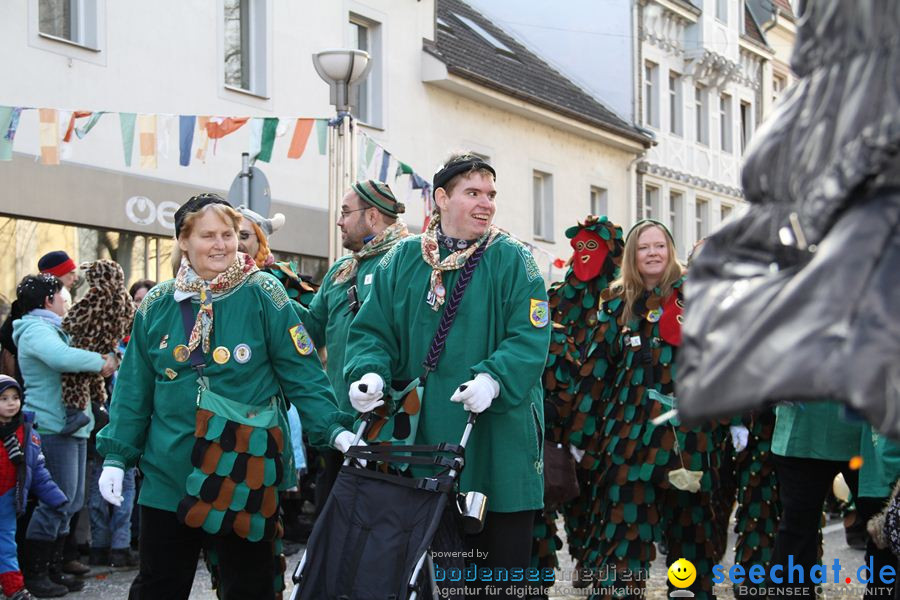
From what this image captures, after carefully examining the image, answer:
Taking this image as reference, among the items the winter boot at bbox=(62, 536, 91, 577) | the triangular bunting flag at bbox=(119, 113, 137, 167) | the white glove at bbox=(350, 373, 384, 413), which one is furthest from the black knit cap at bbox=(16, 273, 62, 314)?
the triangular bunting flag at bbox=(119, 113, 137, 167)

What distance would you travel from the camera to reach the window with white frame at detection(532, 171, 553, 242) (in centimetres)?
2727

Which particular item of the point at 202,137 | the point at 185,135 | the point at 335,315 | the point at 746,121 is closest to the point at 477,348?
the point at 335,315

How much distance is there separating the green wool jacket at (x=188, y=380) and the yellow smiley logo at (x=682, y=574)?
7.65 ft

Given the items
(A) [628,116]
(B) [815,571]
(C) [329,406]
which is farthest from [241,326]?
(A) [628,116]

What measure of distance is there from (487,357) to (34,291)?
4.38 m

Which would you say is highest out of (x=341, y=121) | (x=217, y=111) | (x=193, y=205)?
(x=217, y=111)

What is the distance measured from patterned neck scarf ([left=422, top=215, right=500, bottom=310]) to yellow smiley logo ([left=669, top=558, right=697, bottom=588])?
7.98 feet

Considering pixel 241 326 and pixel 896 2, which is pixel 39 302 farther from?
pixel 896 2

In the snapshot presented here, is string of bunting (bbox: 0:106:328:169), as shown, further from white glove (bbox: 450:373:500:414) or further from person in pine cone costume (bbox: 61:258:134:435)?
white glove (bbox: 450:373:500:414)

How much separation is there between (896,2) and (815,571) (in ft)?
15.0

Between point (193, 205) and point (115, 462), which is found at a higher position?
point (193, 205)

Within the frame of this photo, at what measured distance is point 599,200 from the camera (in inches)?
1177

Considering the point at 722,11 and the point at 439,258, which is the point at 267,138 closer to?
the point at 439,258

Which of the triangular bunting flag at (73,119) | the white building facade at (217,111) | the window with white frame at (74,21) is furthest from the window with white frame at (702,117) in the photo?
the triangular bunting flag at (73,119)
